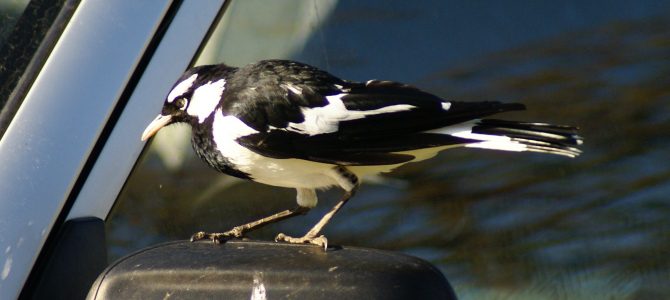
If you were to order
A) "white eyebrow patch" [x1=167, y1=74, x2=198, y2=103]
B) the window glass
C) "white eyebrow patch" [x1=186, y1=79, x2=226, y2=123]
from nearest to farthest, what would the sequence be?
"white eyebrow patch" [x1=167, y1=74, x2=198, y2=103]
the window glass
"white eyebrow patch" [x1=186, y1=79, x2=226, y2=123]

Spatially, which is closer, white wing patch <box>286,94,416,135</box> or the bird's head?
the bird's head

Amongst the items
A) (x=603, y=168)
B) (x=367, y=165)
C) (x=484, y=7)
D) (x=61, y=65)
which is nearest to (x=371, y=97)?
(x=367, y=165)

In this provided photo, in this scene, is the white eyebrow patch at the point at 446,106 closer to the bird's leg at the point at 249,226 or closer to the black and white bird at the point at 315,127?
the black and white bird at the point at 315,127

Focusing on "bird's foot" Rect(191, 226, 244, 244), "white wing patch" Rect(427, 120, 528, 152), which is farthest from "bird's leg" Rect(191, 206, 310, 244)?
"white wing patch" Rect(427, 120, 528, 152)

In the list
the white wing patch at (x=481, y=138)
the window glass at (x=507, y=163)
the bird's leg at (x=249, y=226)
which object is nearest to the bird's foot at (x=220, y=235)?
the bird's leg at (x=249, y=226)

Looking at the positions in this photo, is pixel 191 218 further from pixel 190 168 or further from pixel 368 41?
A: pixel 368 41

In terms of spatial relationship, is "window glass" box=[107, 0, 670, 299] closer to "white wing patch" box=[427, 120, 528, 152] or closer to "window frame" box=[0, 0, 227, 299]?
"white wing patch" box=[427, 120, 528, 152]
